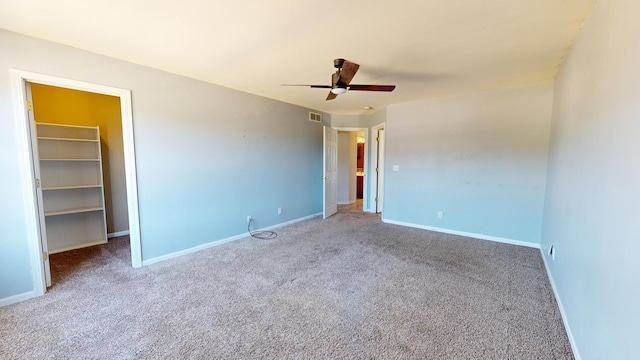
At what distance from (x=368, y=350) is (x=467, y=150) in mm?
3658

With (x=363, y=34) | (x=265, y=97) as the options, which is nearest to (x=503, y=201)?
(x=363, y=34)

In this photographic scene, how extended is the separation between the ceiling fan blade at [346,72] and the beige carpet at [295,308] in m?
2.10

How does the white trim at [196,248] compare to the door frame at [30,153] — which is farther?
the white trim at [196,248]

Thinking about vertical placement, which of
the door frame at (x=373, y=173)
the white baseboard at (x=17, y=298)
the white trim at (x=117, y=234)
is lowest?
the white baseboard at (x=17, y=298)

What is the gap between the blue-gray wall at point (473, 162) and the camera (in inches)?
147

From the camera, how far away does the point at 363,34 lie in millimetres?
2238

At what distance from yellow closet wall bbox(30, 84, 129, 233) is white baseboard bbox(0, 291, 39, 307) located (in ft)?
6.19

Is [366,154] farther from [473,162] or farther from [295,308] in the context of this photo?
[295,308]

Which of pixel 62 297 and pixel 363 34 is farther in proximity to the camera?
pixel 62 297

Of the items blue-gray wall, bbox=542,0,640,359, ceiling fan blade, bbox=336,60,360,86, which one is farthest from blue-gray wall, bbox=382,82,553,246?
ceiling fan blade, bbox=336,60,360,86

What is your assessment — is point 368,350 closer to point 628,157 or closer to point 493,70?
point 628,157

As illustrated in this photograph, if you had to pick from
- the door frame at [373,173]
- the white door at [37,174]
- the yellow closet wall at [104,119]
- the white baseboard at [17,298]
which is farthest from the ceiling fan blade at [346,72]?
the yellow closet wall at [104,119]

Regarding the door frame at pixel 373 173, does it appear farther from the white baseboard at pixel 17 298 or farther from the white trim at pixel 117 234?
the white baseboard at pixel 17 298

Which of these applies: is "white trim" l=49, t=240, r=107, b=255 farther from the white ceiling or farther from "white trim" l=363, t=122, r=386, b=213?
"white trim" l=363, t=122, r=386, b=213
